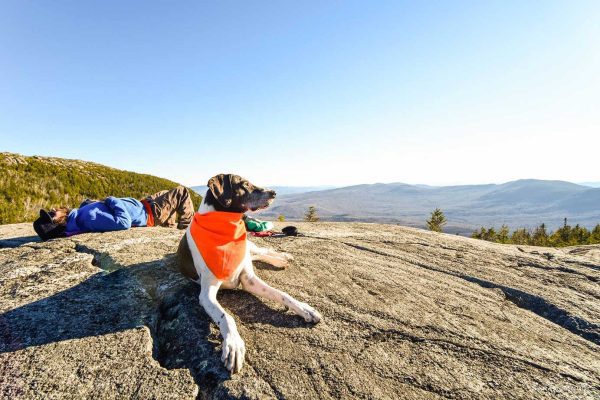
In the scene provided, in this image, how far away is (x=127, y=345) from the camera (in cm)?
271

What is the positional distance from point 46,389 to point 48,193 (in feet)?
35.7

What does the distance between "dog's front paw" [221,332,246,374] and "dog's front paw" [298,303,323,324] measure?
73cm

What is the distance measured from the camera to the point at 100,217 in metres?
6.21

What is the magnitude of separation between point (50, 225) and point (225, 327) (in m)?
5.22

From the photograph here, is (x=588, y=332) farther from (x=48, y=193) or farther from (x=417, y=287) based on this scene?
(x=48, y=193)

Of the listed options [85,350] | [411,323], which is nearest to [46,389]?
[85,350]

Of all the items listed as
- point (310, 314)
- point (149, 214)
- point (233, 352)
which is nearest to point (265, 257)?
point (310, 314)

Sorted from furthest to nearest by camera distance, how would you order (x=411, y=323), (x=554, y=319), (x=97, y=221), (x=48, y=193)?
1. (x=48, y=193)
2. (x=97, y=221)
3. (x=554, y=319)
4. (x=411, y=323)

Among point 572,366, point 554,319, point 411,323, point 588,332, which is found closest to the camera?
point 572,366

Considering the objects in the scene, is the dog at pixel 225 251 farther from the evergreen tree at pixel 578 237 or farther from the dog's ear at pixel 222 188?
the evergreen tree at pixel 578 237

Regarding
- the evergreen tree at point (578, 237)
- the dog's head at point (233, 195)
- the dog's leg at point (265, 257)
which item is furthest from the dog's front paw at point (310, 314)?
the evergreen tree at point (578, 237)

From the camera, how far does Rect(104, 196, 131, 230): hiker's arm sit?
21.1ft

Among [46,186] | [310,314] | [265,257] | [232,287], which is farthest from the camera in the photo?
[46,186]

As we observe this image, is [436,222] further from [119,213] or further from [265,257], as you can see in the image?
[119,213]
